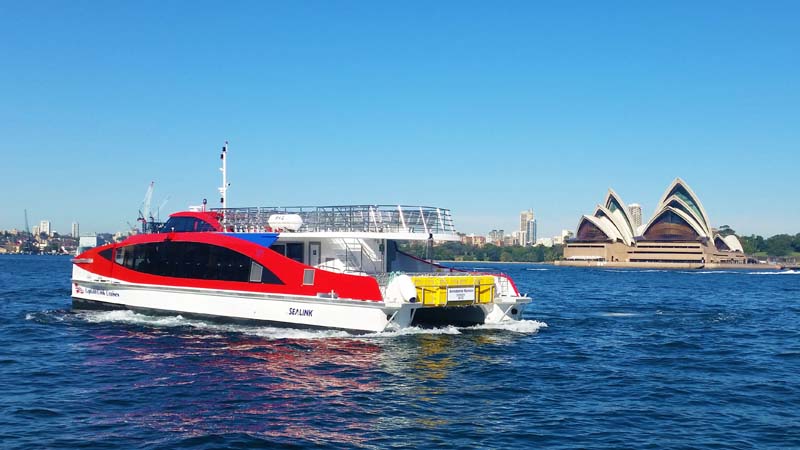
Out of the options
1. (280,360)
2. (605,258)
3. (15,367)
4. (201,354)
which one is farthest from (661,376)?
(605,258)

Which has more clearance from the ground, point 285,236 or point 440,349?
point 285,236

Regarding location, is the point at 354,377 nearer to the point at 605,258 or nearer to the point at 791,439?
the point at 791,439

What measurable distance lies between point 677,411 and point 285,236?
50.9 feet

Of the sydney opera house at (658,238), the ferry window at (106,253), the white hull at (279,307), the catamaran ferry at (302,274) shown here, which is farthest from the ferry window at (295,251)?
the sydney opera house at (658,238)

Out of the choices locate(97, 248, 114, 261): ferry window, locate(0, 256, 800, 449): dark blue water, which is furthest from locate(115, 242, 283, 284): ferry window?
locate(0, 256, 800, 449): dark blue water

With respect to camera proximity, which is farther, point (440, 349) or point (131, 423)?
point (440, 349)

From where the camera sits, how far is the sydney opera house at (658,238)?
17075 centimetres

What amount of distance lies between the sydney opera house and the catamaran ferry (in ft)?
503

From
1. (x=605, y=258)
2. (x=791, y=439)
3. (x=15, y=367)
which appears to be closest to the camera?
(x=791, y=439)

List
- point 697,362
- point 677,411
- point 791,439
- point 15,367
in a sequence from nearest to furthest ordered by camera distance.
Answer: point 791,439
point 677,411
point 15,367
point 697,362

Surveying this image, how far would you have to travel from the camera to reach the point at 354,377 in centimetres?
1755

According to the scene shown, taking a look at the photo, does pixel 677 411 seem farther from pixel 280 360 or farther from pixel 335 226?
pixel 335 226

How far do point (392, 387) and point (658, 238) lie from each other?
560 ft

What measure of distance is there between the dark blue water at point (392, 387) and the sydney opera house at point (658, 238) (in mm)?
152341
